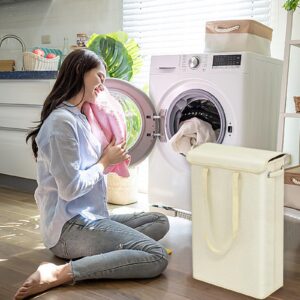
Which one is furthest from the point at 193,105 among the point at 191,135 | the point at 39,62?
the point at 39,62

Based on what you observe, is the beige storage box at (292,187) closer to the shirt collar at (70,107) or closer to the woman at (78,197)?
the woman at (78,197)

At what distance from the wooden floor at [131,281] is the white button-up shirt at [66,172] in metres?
0.20

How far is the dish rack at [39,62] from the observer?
3.48 meters

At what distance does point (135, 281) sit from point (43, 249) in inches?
22.7

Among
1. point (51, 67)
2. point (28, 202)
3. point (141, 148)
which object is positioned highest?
point (51, 67)

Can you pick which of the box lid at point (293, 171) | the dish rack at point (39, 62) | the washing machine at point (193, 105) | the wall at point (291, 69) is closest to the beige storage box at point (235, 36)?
the washing machine at point (193, 105)

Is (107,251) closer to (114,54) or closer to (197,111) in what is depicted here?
(197,111)

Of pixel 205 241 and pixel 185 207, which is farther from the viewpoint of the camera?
pixel 185 207

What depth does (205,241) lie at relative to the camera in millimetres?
1770

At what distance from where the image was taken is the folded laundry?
8.23 ft

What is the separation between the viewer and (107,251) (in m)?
1.86

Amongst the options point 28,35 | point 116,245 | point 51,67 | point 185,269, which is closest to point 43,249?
point 116,245

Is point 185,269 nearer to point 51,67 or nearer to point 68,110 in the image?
point 68,110

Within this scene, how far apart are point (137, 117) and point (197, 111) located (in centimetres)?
36
